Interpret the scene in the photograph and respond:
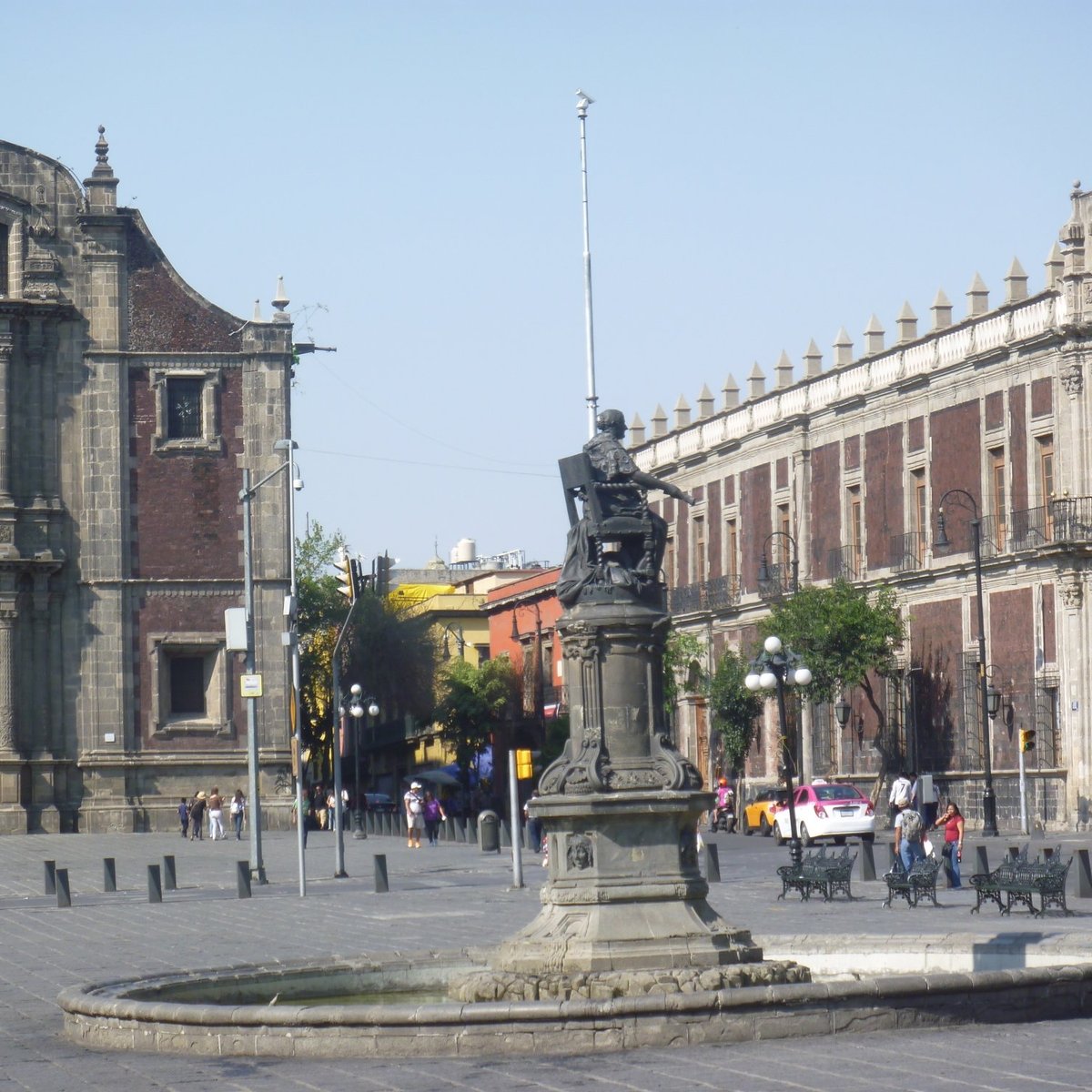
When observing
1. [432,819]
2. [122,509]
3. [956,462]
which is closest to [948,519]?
[956,462]

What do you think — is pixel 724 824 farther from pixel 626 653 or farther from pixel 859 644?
pixel 626 653

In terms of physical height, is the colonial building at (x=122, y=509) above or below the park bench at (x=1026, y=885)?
above

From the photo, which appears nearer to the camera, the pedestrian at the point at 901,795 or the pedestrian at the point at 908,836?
the pedestrian at the point at 908,836

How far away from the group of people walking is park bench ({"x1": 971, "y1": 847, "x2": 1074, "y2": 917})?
26.0 meters

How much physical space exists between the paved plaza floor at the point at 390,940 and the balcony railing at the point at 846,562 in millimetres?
12377

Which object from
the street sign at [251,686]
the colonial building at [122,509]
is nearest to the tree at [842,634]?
the colonial building at [122,509]

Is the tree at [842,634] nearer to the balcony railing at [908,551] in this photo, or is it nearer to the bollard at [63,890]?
the balcony railing at [908,551]

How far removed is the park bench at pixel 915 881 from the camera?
82.3ft

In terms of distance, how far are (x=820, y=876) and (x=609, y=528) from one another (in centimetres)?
1242

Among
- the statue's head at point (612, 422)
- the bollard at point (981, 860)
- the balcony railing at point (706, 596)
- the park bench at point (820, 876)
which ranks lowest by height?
the park bench at point (820, 876)

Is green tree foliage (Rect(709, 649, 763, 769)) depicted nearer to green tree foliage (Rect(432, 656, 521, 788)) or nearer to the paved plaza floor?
the paved plaza floor

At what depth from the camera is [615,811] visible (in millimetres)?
14648

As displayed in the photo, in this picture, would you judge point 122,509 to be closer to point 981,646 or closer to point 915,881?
point 981,646

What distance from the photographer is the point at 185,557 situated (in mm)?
52344
